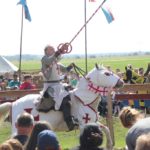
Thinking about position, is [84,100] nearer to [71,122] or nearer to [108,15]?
[71,122]

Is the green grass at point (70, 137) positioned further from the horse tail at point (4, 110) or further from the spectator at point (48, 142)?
Result: the spectator at point (48, 142)

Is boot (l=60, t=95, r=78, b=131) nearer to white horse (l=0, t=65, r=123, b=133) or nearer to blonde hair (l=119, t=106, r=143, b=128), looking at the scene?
white horse (l=0, t=65, r=123, b=133)

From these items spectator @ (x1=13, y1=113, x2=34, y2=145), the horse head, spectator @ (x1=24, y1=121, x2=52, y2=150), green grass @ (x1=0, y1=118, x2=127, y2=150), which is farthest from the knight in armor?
spectator @ (x1=24, y1=121, x2=52, y2=150)

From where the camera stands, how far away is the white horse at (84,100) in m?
10.1

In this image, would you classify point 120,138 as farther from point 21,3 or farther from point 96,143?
point 21,3

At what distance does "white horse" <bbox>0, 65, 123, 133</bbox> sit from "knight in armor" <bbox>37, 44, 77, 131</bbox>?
0.16 metres

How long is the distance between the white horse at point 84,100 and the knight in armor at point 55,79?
163 mm

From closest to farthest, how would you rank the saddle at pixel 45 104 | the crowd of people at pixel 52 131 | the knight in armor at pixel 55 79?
the crowd of people at pixel 52 131 → the knight in armor at pixel 55 79 → the saddle at pixel 45 104

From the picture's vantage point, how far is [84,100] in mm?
10188

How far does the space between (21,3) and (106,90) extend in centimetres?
1422

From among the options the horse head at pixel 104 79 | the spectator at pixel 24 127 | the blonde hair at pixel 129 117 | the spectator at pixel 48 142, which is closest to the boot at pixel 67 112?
the horse head at pixel 104 79

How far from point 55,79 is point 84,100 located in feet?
2.25

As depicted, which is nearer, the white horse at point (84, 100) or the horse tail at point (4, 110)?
the horse tail at point (4, 110)

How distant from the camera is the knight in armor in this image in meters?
9.80
